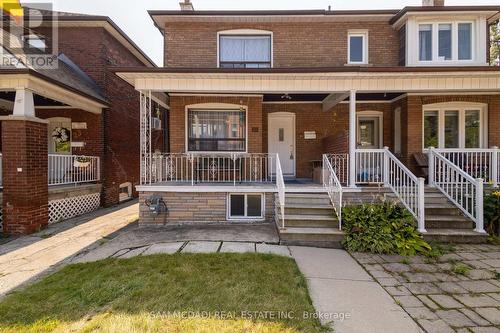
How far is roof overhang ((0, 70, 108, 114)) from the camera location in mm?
6786

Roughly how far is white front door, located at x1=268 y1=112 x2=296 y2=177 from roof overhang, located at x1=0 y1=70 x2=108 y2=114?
6.51 meters

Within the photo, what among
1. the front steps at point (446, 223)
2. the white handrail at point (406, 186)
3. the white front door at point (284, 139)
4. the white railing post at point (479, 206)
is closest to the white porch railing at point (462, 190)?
the white railing post at point (479, 206)

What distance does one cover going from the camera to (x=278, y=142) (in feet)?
34.2

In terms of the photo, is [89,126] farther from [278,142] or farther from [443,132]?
[443,132]

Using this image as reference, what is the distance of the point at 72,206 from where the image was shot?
357 inches

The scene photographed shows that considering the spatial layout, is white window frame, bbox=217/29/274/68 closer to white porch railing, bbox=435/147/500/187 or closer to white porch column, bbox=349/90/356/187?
white porch column, bbox=349/90/356/187

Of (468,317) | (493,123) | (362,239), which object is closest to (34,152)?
(362,239)

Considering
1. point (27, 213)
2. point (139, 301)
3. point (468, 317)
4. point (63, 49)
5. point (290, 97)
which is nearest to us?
point (468, 317)

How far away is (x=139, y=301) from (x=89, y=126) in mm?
9284

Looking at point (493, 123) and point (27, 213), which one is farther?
point (493, 123)

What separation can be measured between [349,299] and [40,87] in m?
8.79

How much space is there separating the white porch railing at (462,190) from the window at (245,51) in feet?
21.2

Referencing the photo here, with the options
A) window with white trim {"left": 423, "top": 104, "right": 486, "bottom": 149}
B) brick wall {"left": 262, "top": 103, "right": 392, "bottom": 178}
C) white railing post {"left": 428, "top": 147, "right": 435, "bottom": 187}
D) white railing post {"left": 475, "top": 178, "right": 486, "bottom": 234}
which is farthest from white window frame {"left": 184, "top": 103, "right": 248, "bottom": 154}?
white railing post {"left": 475, "top": 178, "right": 486, "bottom": 234}

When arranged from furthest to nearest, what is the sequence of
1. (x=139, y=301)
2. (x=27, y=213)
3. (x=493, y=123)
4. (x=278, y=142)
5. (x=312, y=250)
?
(x=278, y=142)
(x=493, y=123)
(x=27, y=213)
(x=312, y=250)
(x=139, y=301)
